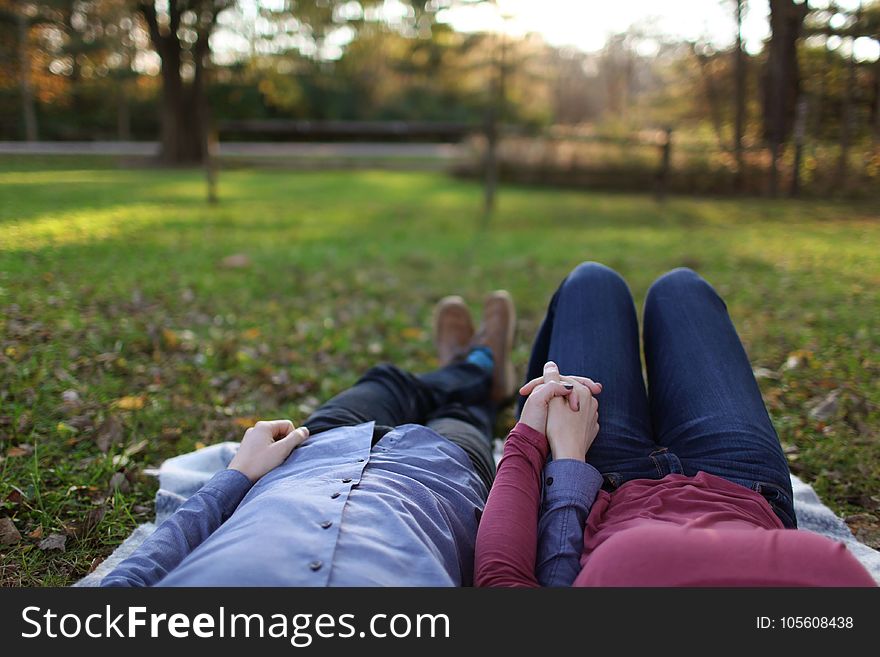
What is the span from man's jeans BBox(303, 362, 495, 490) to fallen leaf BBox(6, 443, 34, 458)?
49.5 inches

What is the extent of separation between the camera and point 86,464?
262 cm

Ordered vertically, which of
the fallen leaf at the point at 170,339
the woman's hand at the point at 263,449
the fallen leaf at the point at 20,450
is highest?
the woman's hand at the point at 263,449

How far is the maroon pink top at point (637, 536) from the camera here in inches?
48.0

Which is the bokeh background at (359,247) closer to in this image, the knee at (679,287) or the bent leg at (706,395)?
the bent leg at (706,395)

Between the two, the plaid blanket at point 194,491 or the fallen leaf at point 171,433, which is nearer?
the plaid blanket at point 194,491

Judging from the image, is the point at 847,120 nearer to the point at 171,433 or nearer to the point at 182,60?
the point at 171,433

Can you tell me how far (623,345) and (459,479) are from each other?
683 mm

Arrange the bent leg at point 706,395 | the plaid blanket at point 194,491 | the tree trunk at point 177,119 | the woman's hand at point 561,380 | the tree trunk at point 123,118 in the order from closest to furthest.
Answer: the bent leg at point 706,395 → the woman's hand at point 561,380 → the plaid blanket at point 194,491 → the tree trunk at point 177,119 → the tree trunk at point 123,118

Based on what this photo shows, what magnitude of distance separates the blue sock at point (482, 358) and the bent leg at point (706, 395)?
90 centimetres

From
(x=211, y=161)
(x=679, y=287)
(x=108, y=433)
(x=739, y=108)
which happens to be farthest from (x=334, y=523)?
(x=739, y=108)

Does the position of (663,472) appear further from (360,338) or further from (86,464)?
(360,338)

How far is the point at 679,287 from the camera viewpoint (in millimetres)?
2248

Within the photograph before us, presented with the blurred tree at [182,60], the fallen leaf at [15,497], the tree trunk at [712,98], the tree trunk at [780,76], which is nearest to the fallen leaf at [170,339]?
the fallen leaf at [15,497]

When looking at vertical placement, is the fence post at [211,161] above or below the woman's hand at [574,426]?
above
